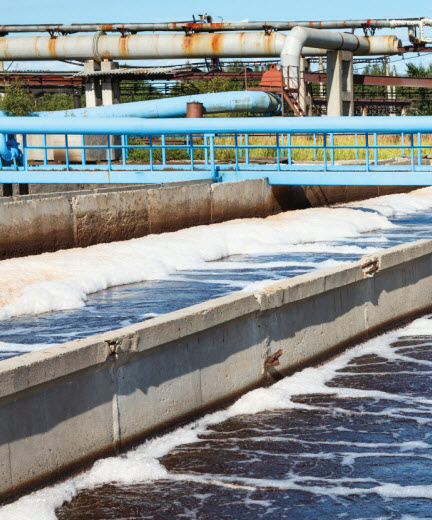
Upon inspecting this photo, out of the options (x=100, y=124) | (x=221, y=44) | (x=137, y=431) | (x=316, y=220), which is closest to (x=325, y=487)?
(x=137, y=431)

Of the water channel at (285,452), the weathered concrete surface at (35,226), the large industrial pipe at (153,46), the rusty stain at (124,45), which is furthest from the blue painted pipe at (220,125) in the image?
the rusty stain at (124,45)

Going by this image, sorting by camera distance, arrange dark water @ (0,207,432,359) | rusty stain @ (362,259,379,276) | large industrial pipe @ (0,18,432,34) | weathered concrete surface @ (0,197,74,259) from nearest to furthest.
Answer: rusty stain @ (362,259,379,276) → dark water @ (0,207,432,359) → weathered concrete surface @ (0,197,74,259) → large industrial pipe @ (0,18,432,34)

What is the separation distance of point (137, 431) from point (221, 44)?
95.0 ft

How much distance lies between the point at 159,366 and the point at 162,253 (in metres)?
7.76

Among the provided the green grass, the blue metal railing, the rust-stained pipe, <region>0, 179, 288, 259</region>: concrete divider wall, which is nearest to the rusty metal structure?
the green grass

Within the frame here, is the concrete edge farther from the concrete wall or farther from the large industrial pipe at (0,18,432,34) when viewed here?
the large industrial pipe at (0,18,432,34)

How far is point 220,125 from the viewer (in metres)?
18.7

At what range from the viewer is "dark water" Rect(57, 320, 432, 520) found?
486cm

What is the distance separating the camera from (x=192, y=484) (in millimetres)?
5207

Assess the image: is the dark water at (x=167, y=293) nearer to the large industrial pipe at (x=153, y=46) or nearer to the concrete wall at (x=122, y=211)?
the concrete wall at (x=122, y=211)

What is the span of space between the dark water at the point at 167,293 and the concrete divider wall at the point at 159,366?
244 cm

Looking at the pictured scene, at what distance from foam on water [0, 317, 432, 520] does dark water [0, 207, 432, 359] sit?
2.58 m

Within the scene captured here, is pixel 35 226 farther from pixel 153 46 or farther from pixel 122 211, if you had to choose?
pixel 153 46

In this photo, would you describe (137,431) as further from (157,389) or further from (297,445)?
(297,445)
